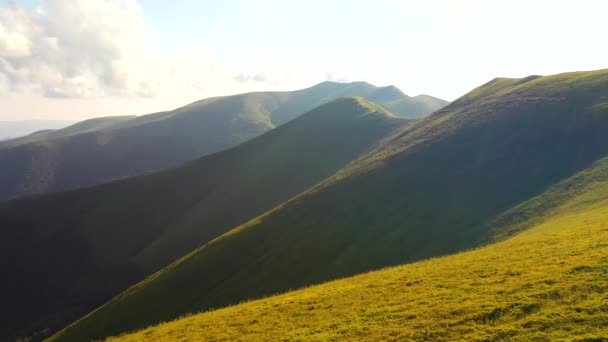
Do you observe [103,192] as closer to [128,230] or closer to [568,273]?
[128,230]

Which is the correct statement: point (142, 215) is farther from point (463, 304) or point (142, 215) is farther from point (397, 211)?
point (463, 304)

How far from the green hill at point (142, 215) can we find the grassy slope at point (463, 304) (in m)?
91.4

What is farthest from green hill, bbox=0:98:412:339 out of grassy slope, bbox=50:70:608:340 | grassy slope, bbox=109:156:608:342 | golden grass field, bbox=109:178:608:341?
golden grass field, bbox=109:178:608:341

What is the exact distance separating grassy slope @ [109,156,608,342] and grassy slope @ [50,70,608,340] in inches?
808

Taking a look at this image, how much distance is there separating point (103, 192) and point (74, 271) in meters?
45.4

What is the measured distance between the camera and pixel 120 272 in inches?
4756

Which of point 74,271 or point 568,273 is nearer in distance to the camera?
point 568,273

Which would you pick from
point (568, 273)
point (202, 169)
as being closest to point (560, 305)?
point (568, 273)

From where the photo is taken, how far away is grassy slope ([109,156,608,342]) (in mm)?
19344

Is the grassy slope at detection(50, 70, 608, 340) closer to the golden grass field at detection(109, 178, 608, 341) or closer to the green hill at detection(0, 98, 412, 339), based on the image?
the golden grass field at detection(109, 178, 608, 341)

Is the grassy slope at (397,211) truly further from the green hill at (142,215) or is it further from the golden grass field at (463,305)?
the green hill at (142,215)

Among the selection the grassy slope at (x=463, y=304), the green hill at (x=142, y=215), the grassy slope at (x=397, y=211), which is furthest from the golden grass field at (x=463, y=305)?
the green hill at (x=142, y=215)

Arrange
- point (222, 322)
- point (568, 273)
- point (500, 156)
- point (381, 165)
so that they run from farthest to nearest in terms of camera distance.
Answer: point (381, 165) < point (500, 156) < point (222, 322) < point (568, 273)

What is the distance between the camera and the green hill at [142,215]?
119625 mm
